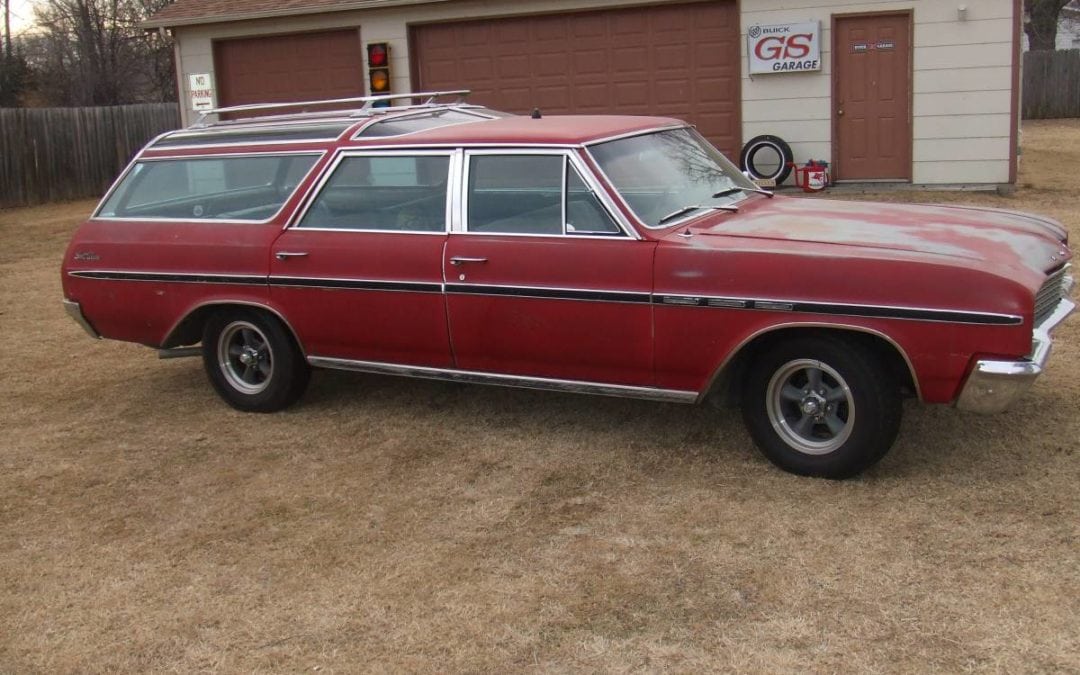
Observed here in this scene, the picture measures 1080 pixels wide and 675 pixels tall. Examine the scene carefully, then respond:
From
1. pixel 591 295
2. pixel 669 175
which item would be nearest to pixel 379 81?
pixel 669 175

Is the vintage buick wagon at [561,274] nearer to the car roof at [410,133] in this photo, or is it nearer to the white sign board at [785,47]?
the car roof at [410,133]

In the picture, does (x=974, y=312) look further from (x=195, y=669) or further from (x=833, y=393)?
(x=195, y=669)

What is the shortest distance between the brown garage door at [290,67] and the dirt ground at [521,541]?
10523 mm

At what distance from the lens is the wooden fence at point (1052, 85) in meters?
30.1

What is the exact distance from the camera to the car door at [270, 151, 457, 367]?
18.3 ft

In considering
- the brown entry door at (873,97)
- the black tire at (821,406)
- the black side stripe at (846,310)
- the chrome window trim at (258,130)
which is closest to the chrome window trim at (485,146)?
the chrome window trim at (258,130)

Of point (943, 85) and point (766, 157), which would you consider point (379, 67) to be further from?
point (943, 85)

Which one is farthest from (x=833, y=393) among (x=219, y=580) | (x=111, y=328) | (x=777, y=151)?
(x=777, y=151)

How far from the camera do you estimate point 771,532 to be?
14.3 ft

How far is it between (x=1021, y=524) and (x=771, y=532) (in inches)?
36.8

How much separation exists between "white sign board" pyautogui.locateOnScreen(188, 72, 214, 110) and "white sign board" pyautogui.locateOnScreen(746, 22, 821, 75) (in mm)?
7697

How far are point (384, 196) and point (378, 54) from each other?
10312mm

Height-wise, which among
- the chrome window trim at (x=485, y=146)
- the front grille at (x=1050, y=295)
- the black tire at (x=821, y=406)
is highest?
the chrome window trim at (x=485, y=146)

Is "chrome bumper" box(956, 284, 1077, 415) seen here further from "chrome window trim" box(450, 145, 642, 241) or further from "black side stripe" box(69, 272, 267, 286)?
"black side stripe" box(69, 272, 267, 286)
